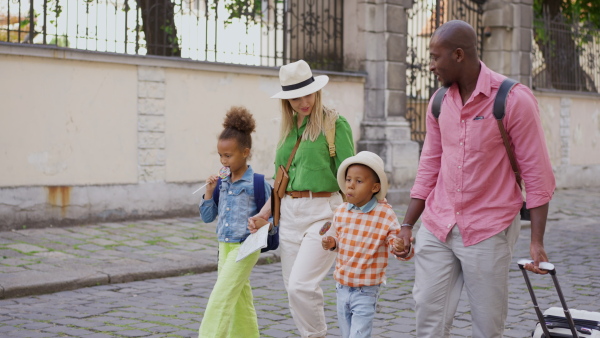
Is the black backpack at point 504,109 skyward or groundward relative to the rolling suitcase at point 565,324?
skyward

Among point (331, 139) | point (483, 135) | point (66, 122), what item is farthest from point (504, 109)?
point (66, 122)

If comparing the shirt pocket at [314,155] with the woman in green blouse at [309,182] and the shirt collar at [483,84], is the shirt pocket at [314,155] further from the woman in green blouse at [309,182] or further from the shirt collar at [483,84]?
the shirt collar at [483,84]

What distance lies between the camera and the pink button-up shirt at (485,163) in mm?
3725

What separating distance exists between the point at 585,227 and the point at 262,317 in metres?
7.75

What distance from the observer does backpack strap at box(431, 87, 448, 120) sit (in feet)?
13.2

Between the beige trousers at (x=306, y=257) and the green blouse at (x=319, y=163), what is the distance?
0.08 m

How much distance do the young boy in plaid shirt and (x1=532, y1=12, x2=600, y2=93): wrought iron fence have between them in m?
15.4

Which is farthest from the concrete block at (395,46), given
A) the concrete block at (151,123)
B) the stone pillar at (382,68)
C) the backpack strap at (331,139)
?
the backpack strap at (331,139)

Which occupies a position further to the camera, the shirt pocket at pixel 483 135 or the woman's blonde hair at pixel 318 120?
the woman's blonde hair at pixel 318 120

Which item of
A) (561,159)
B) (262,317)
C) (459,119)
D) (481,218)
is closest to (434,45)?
(459,119)

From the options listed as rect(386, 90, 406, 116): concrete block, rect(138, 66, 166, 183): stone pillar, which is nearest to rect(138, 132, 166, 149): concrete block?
rect(138, 66, 166, 183): stone pillar

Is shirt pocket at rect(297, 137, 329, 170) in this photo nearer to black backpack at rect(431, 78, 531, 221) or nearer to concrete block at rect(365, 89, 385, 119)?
black backpack at rect(431, 78, 531, 221)

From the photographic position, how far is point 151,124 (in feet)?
39.4

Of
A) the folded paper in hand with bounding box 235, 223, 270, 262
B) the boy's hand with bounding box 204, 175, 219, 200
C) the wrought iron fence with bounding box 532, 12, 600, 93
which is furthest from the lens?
the wrought iron fence with bounding box 532, 12, 600, 93
